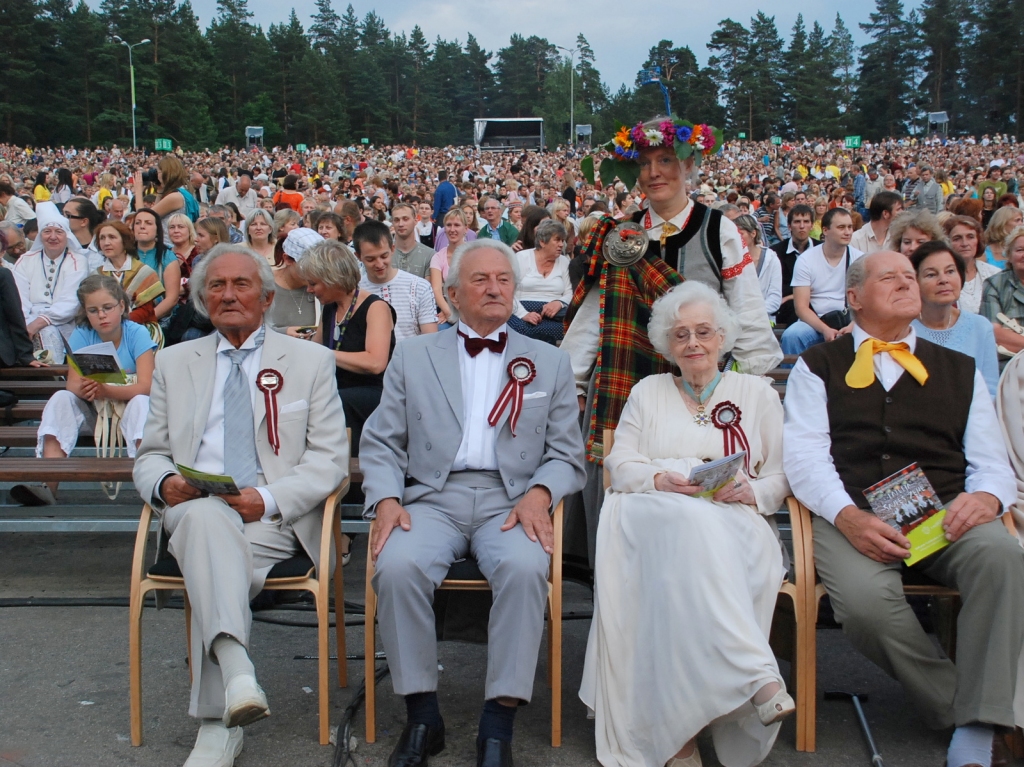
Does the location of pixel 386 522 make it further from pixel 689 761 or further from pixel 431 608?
pixel 689 761

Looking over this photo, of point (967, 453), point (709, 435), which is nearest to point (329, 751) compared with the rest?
point (709, 435)

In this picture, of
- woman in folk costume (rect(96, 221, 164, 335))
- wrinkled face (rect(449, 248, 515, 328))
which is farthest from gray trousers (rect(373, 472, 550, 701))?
woman in folk costume (rect(96, 221, 164, 335))

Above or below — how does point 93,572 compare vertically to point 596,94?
below

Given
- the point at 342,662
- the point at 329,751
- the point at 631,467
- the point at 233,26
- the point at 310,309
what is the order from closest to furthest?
the point at 329,751
the point at 631,467
the point at 342,662
the point at 310,309
the point at 233,26

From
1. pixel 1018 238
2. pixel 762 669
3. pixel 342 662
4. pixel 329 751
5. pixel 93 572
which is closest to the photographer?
pixel 762 669

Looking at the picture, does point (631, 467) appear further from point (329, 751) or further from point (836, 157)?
point (836, 157)

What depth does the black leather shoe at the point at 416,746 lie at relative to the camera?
3158 millimetres

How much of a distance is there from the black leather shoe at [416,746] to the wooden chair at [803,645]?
119 centimetres

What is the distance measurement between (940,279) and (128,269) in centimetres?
558

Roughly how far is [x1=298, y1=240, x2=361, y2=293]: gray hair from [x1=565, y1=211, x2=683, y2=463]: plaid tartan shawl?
1562 mm

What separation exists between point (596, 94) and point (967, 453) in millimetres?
106835

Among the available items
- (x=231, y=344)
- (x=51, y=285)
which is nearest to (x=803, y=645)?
(x=231, y=344)

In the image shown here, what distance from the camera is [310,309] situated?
21.0ft

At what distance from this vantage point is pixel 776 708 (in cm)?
296
